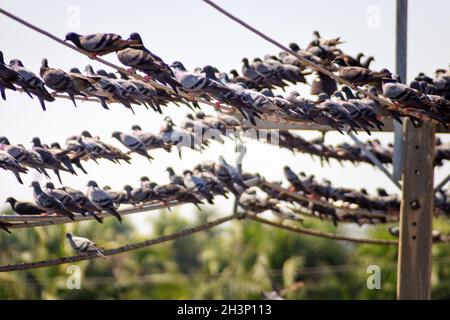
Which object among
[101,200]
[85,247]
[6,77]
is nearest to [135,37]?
[6,77]

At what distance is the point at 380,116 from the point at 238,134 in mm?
2426

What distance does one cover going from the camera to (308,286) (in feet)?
120

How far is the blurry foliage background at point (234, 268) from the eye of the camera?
3494cm

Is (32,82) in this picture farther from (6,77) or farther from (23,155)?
(23,155)

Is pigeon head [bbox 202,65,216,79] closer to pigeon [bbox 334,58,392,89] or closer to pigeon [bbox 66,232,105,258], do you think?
pigeon [bbox 334,58,392,89]

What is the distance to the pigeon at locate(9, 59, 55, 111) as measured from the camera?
48.0ft

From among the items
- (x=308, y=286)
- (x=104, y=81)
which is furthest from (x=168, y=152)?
(x=308, y=286)

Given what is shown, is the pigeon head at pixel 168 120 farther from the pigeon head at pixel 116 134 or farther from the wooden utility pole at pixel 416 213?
the wooden utility pole at pixel 416 213

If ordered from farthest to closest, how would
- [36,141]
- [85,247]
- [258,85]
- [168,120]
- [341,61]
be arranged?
[258,85] < [168,120] < [341,61] < [85,247] < [36,141]

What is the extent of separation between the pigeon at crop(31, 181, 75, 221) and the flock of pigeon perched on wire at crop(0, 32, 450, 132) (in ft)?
4.48

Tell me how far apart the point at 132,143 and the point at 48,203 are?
2.20m

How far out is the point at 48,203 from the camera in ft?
53.6
